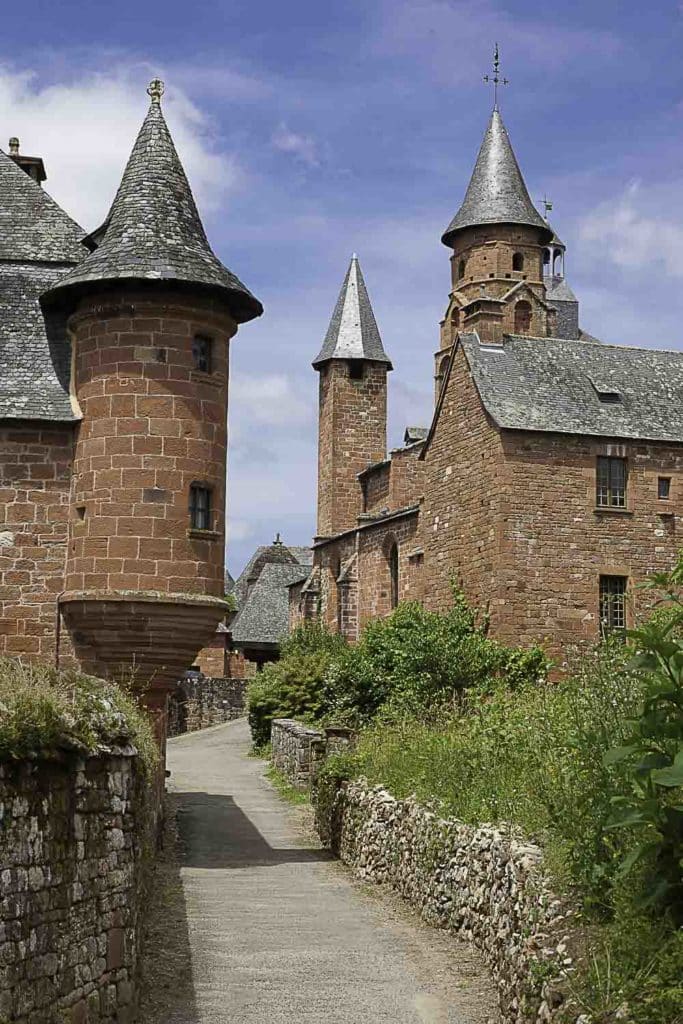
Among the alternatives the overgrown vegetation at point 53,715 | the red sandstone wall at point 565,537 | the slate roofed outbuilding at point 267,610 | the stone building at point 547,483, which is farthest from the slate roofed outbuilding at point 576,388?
the slate roofed outbuilding at point 267,610

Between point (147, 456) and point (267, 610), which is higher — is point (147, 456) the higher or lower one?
the higher one

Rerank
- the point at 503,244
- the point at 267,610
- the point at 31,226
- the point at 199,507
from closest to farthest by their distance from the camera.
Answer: the point at 199,507 < the point at 31,226 < the point at 503,244 < the point at 267,610

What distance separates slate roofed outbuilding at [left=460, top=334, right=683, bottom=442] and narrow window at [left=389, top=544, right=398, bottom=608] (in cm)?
1133

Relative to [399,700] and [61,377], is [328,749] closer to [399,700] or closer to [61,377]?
[399,700]

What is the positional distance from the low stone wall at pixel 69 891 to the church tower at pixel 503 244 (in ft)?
142

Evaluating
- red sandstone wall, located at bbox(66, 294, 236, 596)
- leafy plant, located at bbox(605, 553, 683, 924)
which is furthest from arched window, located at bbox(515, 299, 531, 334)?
leafy plant, located at bbox(605, 553, 683, 924)

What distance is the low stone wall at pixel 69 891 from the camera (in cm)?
727

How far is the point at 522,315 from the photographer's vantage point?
52.9 meters

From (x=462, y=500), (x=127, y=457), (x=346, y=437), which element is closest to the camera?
(x=127, y=457)

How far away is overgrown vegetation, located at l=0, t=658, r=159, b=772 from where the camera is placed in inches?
290

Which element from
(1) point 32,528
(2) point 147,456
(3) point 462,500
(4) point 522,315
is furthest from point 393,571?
(2) point 147,456

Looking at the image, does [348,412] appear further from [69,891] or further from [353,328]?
[69,891]

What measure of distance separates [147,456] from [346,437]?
37.4 meters

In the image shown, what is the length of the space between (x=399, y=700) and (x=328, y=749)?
12.0ft
